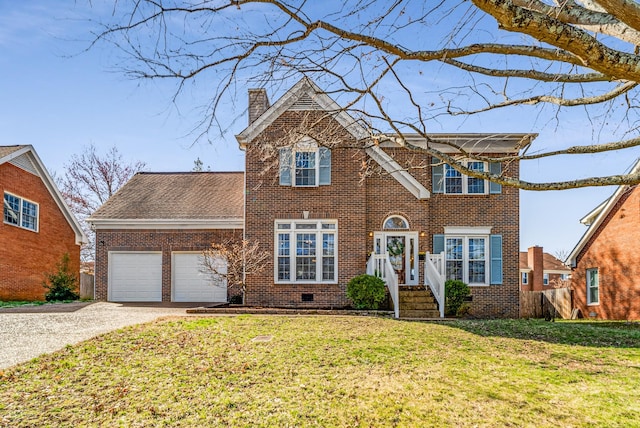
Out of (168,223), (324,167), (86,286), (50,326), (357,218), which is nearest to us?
(50,326)

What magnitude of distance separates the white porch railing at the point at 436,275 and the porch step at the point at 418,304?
20 cm

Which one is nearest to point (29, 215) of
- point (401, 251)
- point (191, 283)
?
point (191, 283)

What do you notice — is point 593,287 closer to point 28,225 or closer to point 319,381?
point 319,381

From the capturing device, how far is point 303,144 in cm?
1659

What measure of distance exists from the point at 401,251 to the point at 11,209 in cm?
1512

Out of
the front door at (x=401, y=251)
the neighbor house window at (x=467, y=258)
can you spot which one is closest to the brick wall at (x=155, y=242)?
the front door at (x=401, y=251)

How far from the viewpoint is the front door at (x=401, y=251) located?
676 inches

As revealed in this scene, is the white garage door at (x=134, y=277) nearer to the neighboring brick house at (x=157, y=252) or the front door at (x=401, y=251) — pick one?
the neighboring brick house at (x=157, y=252)

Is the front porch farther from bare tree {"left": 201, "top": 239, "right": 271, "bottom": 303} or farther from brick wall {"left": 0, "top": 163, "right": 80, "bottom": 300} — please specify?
brick wall {"left": 0, "top": 163, "right": 80, "bottom": 300}

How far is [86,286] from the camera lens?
982 inches

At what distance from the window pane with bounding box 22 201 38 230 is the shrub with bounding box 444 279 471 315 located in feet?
55.2

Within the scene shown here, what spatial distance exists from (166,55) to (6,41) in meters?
5.84

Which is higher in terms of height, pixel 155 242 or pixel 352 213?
pixel 352 213

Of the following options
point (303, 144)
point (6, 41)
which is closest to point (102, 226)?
point (303, 144)
